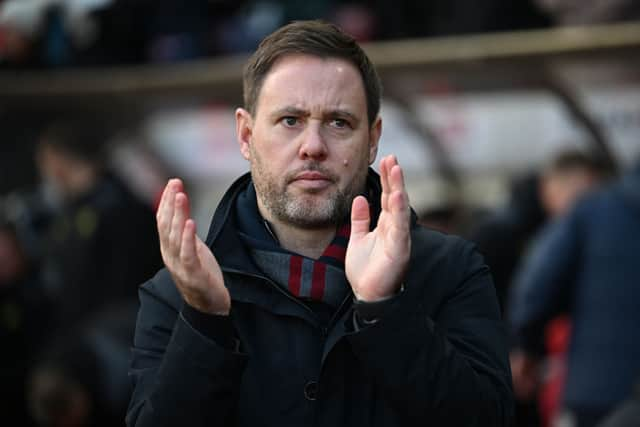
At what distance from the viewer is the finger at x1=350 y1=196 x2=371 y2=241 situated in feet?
8.49

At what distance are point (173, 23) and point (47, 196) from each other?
132cm

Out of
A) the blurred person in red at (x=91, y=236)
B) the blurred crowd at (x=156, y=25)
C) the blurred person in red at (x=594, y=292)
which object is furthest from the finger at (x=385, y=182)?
the blurred crowd at (x=156, y=25)

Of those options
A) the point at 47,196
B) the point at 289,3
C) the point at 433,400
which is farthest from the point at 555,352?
the point at 433,400

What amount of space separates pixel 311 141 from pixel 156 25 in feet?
19.7

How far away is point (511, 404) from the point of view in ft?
8.66

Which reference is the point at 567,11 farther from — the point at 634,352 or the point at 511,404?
the point at 511,404

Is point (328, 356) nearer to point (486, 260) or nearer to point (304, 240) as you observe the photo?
point (304, 240)

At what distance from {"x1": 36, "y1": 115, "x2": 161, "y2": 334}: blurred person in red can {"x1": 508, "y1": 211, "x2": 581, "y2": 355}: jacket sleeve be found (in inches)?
80.0

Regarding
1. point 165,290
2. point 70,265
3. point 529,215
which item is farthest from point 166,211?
point 70,265

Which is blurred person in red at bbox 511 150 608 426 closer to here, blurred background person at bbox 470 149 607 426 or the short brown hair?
blurred background person at bbox 470 149 607 426

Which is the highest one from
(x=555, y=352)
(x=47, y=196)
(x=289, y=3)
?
(x=289, y=3)

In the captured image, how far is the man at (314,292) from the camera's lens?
250 centimetres

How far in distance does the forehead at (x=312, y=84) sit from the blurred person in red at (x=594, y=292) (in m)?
3.11

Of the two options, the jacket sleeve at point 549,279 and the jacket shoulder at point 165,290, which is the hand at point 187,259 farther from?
the jacket sleeve at point 549,279
